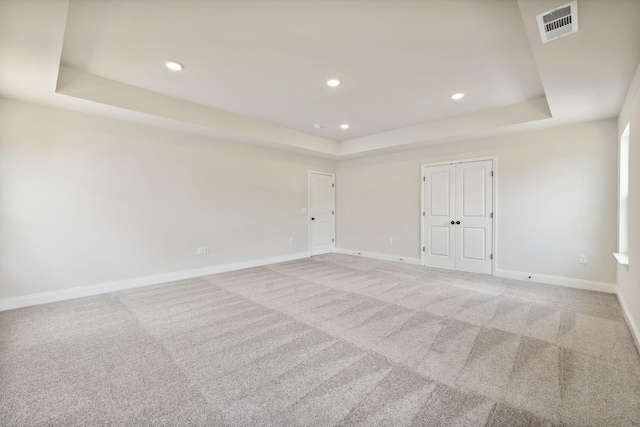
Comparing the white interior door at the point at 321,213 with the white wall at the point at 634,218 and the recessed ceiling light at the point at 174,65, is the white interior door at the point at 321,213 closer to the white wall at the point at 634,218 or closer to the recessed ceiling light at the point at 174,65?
the recessed ceiling light at the point at 174,65

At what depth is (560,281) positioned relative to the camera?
419 cm

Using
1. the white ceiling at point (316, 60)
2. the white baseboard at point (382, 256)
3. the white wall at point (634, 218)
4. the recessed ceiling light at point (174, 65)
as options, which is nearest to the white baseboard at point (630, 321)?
the white wall at point (634, 218)

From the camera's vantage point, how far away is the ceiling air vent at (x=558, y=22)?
173 centimetres

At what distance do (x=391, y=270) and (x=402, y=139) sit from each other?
103 inches

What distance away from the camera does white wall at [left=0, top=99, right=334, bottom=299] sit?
3326mm

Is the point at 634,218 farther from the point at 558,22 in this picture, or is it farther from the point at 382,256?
the point at 382,256

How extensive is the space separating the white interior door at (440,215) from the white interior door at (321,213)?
2546 mm

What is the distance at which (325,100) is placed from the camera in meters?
3.96

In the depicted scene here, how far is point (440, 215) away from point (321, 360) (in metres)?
A: 4.28

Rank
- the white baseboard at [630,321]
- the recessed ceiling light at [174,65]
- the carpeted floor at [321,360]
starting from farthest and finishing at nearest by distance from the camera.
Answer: the recessed ceiling light at [174,65] < the white baseboard at [630,321] < the carpeted floor at [321,360]

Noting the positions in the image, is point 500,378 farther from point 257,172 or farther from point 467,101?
point 257,172

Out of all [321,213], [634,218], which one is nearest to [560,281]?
[634,218]

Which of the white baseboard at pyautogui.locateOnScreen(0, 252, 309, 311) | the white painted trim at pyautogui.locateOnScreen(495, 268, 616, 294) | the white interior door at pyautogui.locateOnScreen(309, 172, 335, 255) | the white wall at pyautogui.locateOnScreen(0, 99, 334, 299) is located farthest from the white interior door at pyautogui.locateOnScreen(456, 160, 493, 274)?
the white baseboard at pyautogui.locateOnScreen(0, 252, 309, 311)

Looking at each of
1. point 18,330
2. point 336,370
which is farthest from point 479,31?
point 18,330
